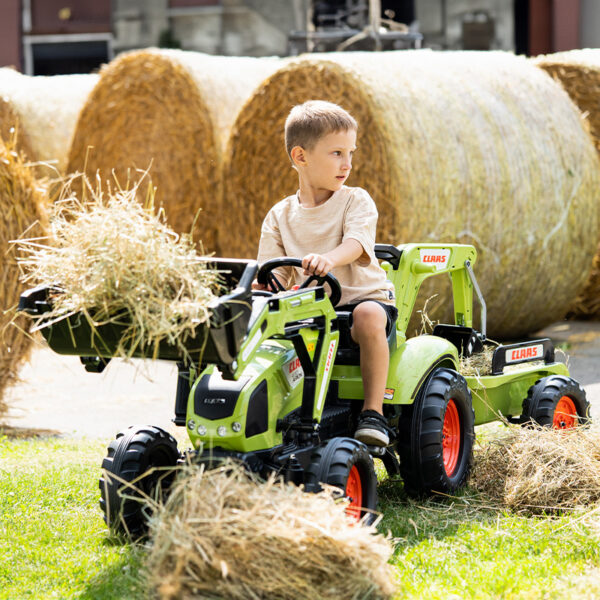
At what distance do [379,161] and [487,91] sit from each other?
1215mm

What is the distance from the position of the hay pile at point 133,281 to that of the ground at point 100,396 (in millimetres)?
2128

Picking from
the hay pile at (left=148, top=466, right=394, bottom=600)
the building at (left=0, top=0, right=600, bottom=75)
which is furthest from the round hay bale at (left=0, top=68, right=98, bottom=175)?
the building at (left=0, top=0, right=600, bottom=75)

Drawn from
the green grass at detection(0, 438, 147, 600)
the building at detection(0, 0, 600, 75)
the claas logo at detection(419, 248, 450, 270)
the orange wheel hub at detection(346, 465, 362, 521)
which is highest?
the building at detection(0, 0, 600, 75)

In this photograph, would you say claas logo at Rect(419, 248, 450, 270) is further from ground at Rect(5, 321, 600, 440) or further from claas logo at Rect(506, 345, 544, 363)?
ground at Rect(5, 321, 600, 440)

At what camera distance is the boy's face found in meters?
3.98

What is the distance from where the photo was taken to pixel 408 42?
40.1 ft

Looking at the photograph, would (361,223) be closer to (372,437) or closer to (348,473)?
(372,437)

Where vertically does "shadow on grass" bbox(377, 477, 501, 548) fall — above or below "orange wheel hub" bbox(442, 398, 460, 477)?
below

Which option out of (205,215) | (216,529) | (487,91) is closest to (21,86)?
(205,215)

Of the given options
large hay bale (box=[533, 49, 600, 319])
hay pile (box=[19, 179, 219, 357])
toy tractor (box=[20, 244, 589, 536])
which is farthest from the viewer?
large hay bale (box=[533, 49, 600, 319])

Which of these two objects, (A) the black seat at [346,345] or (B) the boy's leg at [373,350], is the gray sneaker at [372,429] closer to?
(B) the boy's leg at [373,350]

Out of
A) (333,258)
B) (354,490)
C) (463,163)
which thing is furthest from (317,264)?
(463,163)

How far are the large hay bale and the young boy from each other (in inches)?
222

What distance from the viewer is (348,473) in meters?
3.46
